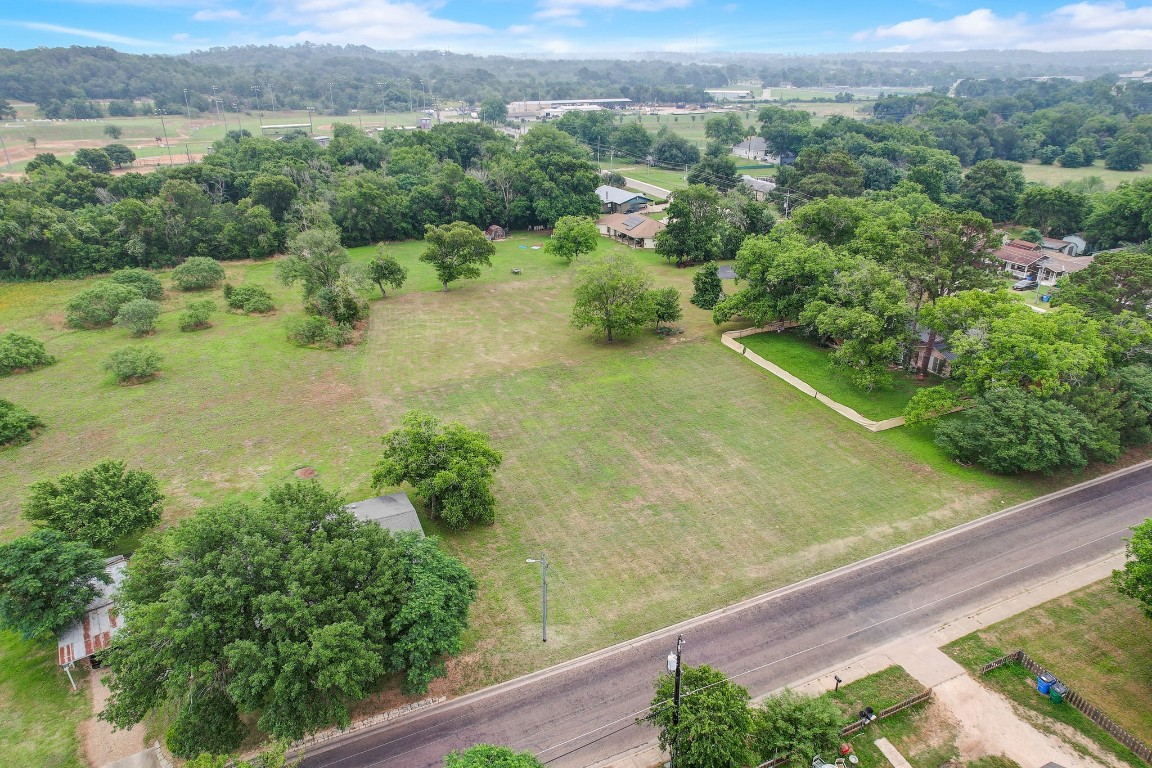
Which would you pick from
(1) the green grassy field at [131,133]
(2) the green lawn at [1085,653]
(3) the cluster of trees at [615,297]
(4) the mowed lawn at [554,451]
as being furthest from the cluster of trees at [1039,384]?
(1) the green grassy field at [131,133]

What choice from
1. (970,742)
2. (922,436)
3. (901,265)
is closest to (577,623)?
(970,742)

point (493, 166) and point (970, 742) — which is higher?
point (493, 166)

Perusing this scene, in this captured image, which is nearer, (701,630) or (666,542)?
(701,630)

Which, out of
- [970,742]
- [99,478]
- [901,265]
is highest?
[901,265]

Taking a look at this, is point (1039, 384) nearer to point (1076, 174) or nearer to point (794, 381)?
point (794, 381)

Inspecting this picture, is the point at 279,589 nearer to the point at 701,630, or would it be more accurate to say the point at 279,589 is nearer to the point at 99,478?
the point at 99,478

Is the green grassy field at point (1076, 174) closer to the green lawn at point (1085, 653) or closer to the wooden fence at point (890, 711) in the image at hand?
the green lawn at point (1085, 653)

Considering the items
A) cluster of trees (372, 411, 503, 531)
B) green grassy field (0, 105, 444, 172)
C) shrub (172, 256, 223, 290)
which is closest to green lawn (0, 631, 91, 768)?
cluster of trees (372, 411, 503, 531)
